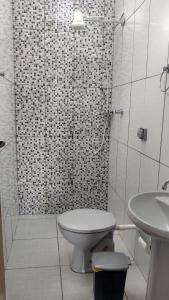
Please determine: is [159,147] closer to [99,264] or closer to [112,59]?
[99,264]

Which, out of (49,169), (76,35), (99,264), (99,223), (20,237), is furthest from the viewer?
(49,169)

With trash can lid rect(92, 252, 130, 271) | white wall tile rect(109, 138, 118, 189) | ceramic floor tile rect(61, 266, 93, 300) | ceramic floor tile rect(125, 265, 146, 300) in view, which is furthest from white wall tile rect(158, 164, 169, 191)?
white wall tile rect(109, 138, 118, 189)

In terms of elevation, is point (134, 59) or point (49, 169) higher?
point (134, 59)

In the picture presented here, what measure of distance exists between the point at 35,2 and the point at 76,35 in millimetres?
455

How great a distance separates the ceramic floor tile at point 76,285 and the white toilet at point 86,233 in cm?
5

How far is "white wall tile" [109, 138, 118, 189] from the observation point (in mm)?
2408

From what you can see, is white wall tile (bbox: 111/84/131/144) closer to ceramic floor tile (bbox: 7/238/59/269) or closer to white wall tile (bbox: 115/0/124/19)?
white wall tile (bbox: 115/0/124/19)

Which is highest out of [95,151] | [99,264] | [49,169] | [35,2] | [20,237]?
[35,2]

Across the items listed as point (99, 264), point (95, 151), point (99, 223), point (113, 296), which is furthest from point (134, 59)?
point (113, 296)

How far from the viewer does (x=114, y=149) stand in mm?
2432

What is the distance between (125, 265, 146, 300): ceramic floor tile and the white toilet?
0.22 meters

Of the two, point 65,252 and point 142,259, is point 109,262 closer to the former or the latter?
point 142,259

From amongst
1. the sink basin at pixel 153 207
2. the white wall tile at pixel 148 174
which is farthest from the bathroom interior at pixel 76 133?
the sink basin at pixel 153 207

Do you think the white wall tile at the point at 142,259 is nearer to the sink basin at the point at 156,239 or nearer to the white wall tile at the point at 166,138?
the sink basin at the point at 156,239
